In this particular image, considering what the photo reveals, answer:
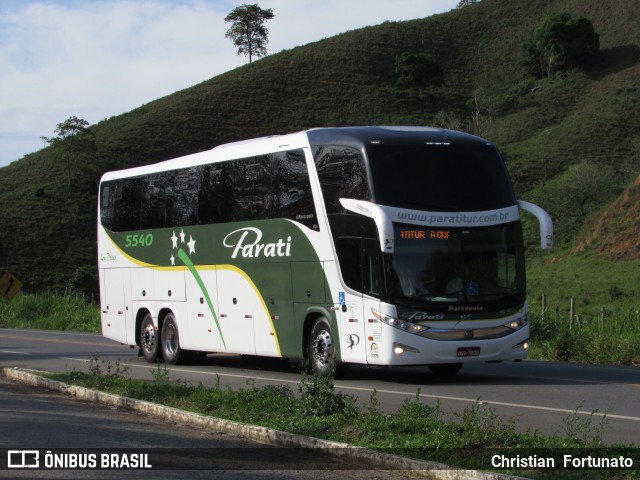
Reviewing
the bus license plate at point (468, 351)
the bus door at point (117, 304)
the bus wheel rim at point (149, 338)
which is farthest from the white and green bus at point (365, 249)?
the bus door at point (117, 304)

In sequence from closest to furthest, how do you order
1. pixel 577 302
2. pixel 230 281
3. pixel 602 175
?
pixel 230 281 → pixel 577 302 → pixel 602 175

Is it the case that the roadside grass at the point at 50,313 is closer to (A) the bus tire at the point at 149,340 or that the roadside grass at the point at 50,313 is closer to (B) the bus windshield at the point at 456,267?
(A) the bus tire at the point at 149,340

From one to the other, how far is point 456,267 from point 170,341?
311 inches

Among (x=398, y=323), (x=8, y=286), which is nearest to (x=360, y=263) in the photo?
(x=398, y=323)

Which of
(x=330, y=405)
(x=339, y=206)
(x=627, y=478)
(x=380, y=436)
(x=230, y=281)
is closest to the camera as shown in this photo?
(x=627, y=478)

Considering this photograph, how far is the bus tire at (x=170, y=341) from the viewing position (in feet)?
72.8

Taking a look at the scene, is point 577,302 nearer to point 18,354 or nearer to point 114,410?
point 18,354

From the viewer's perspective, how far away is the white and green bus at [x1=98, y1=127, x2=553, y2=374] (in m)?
16.6

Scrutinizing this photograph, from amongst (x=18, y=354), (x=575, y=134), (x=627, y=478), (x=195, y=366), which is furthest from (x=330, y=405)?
(x=575, y=134)

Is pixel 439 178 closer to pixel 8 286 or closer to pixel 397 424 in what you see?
pixel 397 424

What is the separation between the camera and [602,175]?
72.9 m

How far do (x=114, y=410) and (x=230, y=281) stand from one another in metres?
6.24

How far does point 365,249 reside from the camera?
55.0 feet

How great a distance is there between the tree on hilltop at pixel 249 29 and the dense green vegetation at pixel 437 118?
852 centimetres
